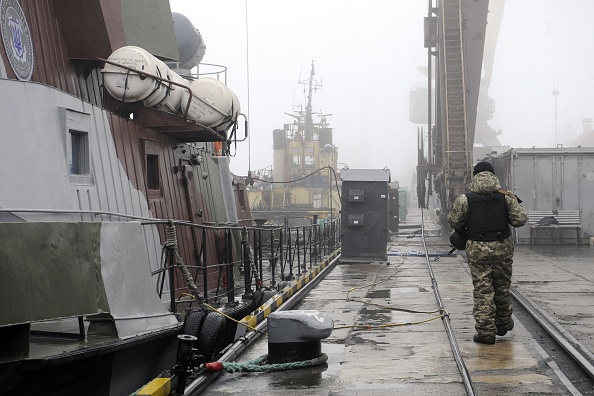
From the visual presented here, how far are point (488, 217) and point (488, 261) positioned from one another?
440 millimetres

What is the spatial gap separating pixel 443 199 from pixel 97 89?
24.5 meters

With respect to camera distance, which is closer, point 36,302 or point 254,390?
point 36,302

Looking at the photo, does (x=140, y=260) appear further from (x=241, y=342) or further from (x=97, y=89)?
(x=97, y=89)

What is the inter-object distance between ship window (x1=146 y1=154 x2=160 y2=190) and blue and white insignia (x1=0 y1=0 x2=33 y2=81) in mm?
2527

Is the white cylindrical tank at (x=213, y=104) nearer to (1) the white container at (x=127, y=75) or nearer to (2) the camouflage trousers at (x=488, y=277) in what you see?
(1) the white container at (x=127, y=75)

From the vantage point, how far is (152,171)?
1076 centimetres

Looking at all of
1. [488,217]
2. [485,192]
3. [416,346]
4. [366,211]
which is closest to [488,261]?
[488,217]

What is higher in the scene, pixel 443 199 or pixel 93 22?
pixel 93 22

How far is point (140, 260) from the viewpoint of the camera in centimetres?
730

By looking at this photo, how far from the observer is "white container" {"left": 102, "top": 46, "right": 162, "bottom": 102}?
32.0 ft

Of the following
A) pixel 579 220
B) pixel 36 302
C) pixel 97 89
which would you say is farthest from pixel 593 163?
pixel 36 302

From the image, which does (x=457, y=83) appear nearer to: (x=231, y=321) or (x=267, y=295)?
(x=267, y=295)

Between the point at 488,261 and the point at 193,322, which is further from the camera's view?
the point at 488,261

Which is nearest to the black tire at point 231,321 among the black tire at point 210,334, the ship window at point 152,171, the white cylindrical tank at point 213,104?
the black tire at point 210,334
